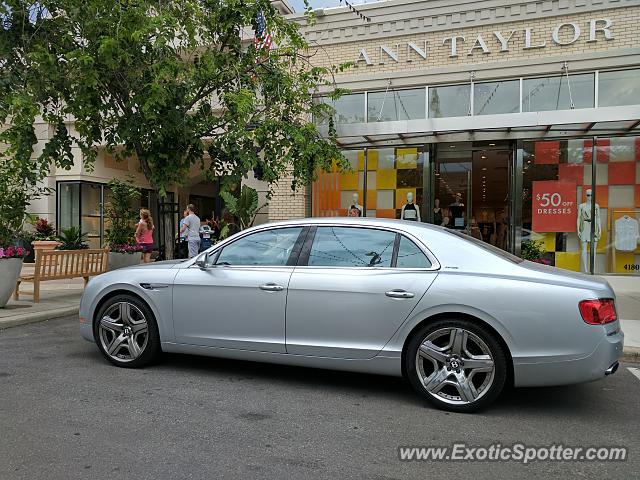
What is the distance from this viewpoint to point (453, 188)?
43.3 ft

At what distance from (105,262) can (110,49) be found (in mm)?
4507

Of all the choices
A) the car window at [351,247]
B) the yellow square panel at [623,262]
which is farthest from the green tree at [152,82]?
the yellow square panel at [623,262]

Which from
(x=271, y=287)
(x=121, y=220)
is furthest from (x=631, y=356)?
(x=121, y=220)

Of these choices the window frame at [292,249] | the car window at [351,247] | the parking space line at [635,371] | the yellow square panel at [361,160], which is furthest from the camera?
the yellow square panel at [361,160]

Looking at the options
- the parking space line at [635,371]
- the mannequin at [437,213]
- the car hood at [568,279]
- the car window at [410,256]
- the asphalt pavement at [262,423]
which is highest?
the mannequin at [437,213]

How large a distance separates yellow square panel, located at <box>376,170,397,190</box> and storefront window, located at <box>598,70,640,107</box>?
4920 mm

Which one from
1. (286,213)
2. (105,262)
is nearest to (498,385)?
(105,262)

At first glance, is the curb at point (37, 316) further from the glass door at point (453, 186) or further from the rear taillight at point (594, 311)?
the glass door at point (453, 186)

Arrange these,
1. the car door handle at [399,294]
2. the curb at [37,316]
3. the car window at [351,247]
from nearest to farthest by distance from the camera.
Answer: the car door handle at [399,294] → the car window at [351,247] → the curb at [37,316]

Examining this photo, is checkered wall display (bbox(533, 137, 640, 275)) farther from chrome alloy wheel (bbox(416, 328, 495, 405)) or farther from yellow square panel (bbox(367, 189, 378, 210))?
chrome alloy wheel (bbox(416, 328, 495, 405))

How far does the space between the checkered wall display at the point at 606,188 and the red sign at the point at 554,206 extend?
147mm

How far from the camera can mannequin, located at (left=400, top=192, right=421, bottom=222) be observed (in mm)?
12719

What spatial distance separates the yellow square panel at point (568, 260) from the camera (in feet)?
38.3

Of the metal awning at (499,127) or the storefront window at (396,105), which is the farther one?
the storefront window at (396,105)
